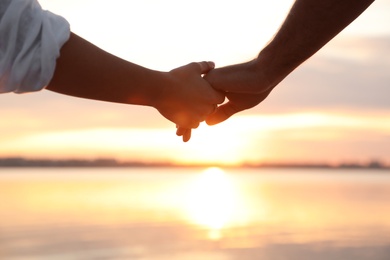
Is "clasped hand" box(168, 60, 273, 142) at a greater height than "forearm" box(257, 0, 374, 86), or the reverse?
"clasped hand" box(168, 60, 273, 142)

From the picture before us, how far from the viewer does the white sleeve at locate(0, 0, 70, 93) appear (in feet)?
6.44

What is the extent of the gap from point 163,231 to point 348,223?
613cm

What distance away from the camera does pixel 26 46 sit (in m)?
1.99

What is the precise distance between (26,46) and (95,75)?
1.30 feet

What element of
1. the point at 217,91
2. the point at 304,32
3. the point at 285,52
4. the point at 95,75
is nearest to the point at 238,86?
the point at 217,91

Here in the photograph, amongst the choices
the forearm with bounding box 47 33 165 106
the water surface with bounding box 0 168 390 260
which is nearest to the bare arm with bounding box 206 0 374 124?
the forearm with bounding box 47 33 165 106

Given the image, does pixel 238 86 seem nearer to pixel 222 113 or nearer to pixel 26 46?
pixel 222 113

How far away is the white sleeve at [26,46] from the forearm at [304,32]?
40.1 inches

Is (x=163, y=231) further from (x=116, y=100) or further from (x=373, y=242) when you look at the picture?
(x=116, y=100)

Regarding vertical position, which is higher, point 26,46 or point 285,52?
point 285,52

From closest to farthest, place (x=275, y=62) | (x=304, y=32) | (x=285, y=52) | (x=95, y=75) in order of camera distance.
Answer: (x=95, y=75)
(x=304, y=32)
(x=285, y=52)
(x=275, y=62)

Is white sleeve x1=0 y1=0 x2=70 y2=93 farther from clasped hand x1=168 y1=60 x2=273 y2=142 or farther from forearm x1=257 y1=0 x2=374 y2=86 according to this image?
clasped hand x1=168 y1=60 x2=273 y2=142

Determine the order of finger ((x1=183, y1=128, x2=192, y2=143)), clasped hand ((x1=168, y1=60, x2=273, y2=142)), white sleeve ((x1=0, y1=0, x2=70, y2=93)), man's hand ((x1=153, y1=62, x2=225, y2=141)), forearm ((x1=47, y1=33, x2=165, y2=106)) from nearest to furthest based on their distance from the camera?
white sleeve ((x1=0, y1=0, x2=70, y2=93)) → forearm ((x1=47, y1=33, x2=165, y2=106)) → man's hand ((x1=153, y1=62, x2=225, y2=141)) → clasped hand ((x1=168, y1=60, x2=273, y2=142)) → finger ((x1=183, y1=128, x2=192, y2=143))

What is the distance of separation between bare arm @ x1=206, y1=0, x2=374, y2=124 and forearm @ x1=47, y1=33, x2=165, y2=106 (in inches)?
23.7
